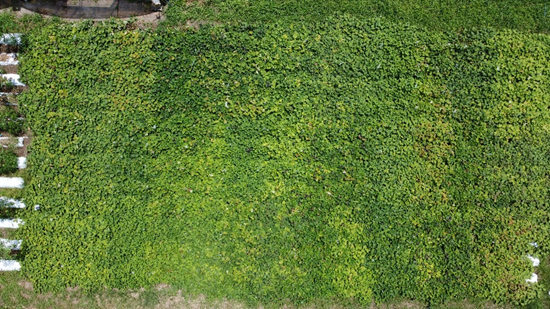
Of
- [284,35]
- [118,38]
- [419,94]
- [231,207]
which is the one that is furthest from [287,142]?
[118,38]

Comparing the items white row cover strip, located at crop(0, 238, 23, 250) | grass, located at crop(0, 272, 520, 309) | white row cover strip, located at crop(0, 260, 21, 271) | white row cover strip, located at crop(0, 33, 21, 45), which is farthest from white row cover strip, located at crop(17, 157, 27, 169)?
white row cover strip, located at crop(0, 33, 21, 45)

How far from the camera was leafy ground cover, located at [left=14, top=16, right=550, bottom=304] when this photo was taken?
5.84 meters

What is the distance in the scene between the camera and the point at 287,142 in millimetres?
5895

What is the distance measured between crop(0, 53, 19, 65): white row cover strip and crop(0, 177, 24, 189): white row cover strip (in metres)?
1.95

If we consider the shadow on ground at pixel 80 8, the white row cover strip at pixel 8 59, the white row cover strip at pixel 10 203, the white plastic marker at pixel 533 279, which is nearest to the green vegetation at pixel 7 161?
the white row cover strip at pixel 10 203

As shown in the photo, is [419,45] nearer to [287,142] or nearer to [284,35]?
[284,35]

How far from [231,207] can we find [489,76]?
4.86m

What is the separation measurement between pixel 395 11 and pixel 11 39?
6513mm

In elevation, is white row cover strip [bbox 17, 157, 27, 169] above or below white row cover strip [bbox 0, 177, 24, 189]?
above

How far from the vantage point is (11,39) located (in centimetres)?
598

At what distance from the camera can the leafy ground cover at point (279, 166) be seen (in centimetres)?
584

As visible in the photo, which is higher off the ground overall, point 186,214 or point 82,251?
point 186,214

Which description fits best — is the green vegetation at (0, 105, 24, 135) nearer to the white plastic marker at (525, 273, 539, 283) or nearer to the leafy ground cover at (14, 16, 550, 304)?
the leafy ground cover at (14, 16, 550, 304)

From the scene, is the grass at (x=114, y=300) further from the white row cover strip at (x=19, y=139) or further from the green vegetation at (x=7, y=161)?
the white row cover strip at (x=19, y=139)
